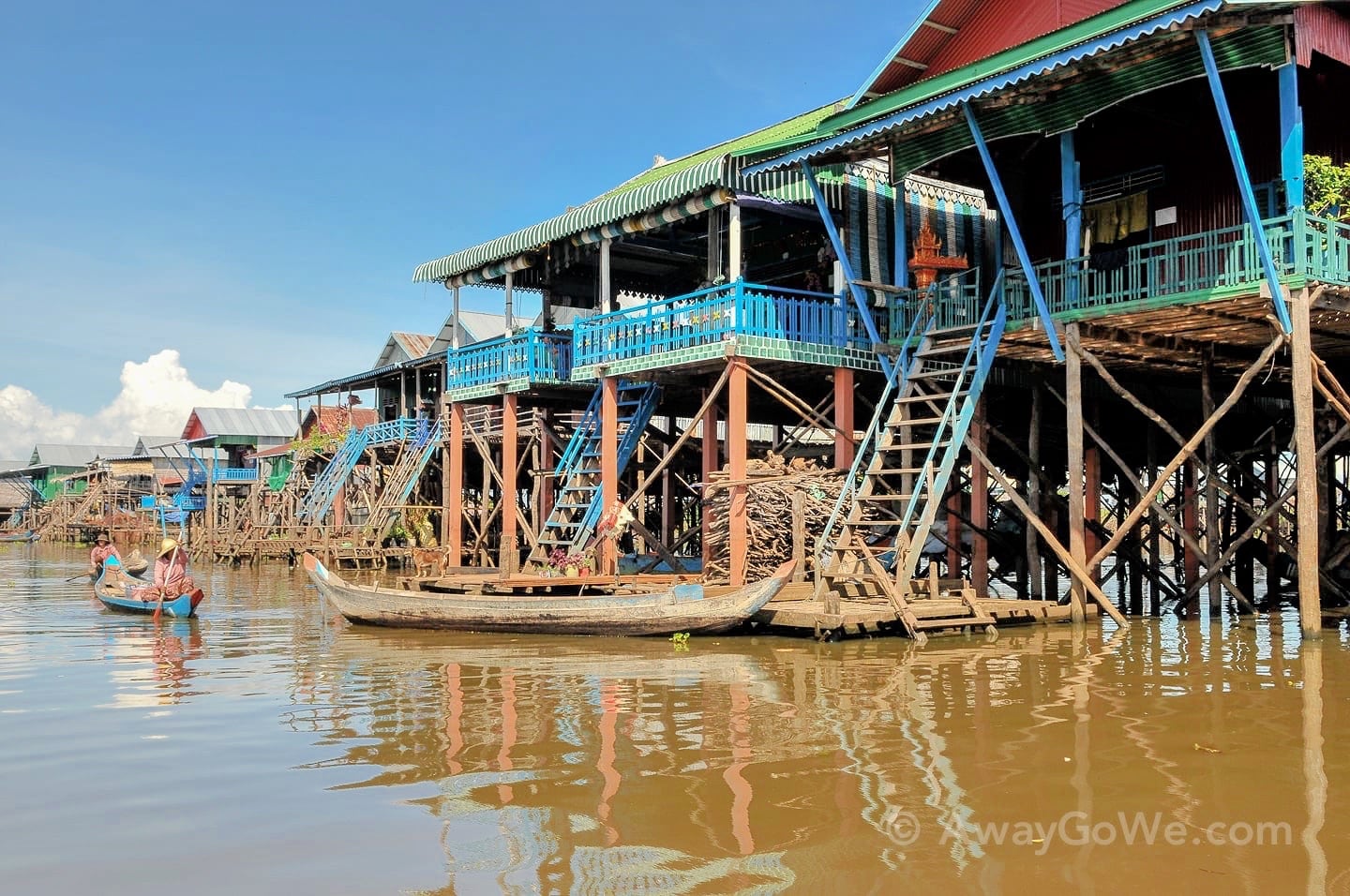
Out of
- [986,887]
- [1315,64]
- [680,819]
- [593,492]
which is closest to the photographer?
[986,887]

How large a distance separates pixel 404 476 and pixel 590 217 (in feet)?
50.7

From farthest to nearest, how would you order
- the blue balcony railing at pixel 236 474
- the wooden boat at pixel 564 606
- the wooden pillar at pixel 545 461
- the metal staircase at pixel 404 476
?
1. the blue balcony railing at pixel 236 474
2. the metal staircase at pixel 404 476
3. the wooden pillar at pixel 545 461
4. the wooden boat at pixel 564 606

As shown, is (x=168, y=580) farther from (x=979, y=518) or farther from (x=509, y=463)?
(x=979, y=518)

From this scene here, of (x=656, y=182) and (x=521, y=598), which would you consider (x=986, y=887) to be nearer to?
(x=521, y=598)

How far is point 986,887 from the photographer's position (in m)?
5.44

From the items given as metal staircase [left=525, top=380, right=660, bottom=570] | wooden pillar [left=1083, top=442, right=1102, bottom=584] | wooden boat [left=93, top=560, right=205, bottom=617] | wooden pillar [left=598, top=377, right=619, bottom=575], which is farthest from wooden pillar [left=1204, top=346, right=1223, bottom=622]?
wooden boat [left=93, top=560, right=205, bottom=617]

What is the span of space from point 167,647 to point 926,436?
10347 mm

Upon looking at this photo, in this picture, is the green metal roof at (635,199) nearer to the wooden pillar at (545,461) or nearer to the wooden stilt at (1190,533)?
the wooden pillar at (545,461)

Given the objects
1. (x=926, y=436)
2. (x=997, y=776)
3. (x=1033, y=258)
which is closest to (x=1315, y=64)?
(x=1033, y=258)

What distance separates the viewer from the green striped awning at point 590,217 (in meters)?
17.2

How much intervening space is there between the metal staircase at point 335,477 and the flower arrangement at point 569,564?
60.1ft

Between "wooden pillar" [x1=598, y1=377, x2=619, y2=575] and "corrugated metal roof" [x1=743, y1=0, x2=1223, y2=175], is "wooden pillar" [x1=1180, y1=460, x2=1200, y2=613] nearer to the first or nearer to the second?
"corrugated metal roof" [x1=743, y1=0, x2=1223, y2=175]

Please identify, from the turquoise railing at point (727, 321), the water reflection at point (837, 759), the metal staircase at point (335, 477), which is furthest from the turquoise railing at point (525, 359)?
the metal staircase at point (335, 477)

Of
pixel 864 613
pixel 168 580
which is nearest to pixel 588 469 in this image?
pixel 168 580
